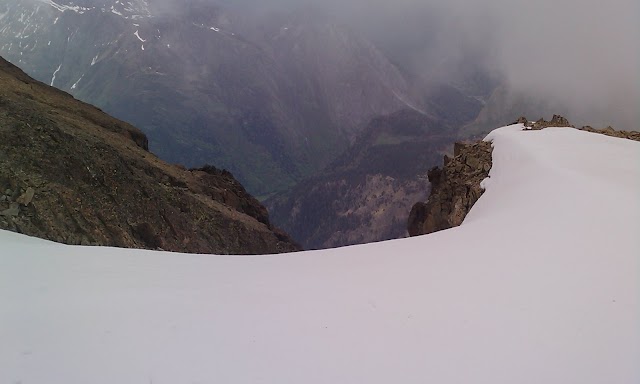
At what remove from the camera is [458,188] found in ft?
114

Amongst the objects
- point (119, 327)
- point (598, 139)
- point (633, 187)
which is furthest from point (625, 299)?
point (598, 139)

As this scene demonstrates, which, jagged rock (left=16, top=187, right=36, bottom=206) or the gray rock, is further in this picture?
jagged rock (left=16, top=187, right=36, bottom=206)

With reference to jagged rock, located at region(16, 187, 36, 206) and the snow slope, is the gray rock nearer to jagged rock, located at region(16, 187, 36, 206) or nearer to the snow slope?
jagged rock, located at region(16, 187, 36, 206)

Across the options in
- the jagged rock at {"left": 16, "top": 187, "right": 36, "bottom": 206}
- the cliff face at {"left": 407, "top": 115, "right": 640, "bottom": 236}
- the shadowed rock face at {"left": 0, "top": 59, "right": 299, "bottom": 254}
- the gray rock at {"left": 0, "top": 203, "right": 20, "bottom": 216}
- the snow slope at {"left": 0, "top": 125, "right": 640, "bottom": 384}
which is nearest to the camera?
the snow slope at {"left": 0, "top": 125, "right": 640, "bottom": 384}

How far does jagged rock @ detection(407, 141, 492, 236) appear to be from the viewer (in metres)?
30.0

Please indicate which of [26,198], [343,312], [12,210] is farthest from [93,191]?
[343,312]

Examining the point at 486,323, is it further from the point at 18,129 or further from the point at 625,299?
the point at 18,129

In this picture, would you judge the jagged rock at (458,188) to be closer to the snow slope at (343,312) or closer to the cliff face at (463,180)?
the cliff face at (463,180)

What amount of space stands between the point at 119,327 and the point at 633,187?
1441 cm

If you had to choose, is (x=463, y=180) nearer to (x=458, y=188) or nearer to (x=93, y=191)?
(x=458, y=188)

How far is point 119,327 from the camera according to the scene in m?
6.64

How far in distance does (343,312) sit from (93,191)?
73.7ft

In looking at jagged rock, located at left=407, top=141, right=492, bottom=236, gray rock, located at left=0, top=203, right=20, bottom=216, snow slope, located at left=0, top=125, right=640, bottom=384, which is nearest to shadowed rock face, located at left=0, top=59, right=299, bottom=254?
gray rock, located at left=0, top=203, right=20, bottom=216

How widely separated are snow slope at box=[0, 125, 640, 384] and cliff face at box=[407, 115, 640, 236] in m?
18.5
